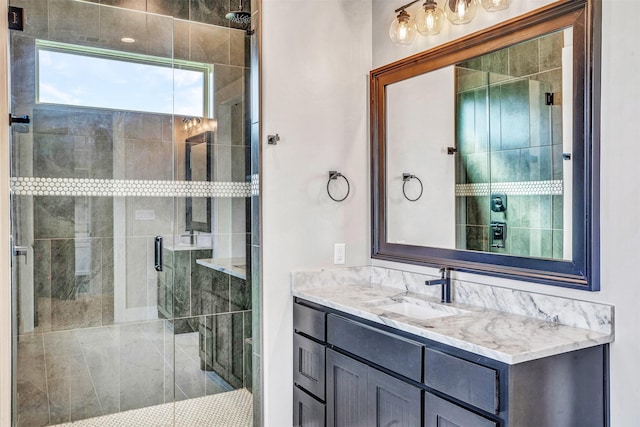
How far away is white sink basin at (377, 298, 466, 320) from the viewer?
2.11 m

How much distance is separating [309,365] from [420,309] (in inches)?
25.1

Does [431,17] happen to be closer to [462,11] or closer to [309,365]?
[462,11]

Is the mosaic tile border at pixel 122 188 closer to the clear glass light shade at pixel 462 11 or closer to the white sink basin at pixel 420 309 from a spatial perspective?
the white sink basin at pixel 420 309

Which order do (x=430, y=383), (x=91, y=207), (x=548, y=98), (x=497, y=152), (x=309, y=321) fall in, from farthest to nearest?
(x=91, y=207), (x=309, y=321), (x=497, y=152), (x=548, y=98), (x=430, y=383)

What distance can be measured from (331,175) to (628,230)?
4.81 feet

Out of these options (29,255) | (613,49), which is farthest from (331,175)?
(29,255)

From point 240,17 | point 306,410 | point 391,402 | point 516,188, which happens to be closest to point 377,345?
point 391,402

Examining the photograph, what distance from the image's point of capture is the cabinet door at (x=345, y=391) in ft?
6.66

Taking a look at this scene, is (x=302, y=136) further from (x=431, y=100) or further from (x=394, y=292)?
(x=394, y=292)

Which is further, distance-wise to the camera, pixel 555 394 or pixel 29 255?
pixel 29 255

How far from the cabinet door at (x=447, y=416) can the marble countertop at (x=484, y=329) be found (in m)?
0.20

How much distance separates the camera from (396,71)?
101 inches

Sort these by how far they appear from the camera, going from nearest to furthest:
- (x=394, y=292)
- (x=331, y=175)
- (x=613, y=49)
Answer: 1. (x=613, y=49)
2. (x=394, y=292)
3. (x=331, y=175)

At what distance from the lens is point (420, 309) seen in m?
2.24
